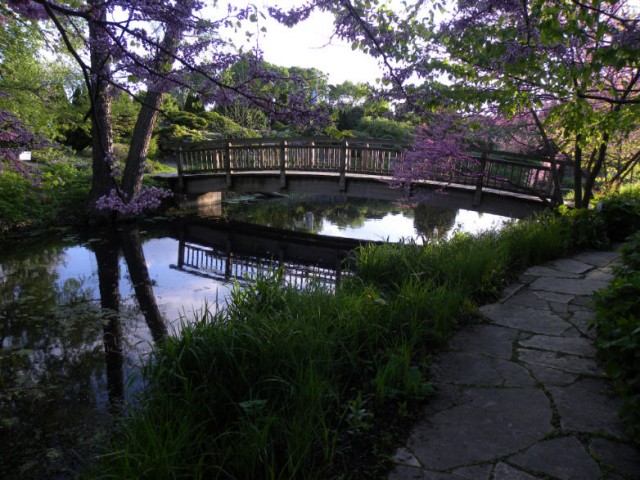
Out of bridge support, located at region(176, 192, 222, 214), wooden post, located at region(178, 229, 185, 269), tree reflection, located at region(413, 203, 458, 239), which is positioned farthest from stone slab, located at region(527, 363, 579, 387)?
bridge support, located at region(176, 192, 222, 214)

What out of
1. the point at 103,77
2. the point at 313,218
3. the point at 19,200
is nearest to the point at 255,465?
the point at 103,77

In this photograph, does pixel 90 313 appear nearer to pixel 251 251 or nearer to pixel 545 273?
pixel 251 251

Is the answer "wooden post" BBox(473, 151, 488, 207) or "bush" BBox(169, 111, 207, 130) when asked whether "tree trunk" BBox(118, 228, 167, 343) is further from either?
"bush" BBox(169, 111, 207, 130)

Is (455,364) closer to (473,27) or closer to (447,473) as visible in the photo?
(447,473)

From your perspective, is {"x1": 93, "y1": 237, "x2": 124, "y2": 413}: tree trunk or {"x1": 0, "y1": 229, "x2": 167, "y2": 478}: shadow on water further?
{"x1": 93, "y1": 237, "x2": 124, "y2": 413}: tree trunk

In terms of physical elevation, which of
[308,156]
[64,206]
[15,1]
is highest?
[15,1]

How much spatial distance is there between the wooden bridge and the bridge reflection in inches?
58.8

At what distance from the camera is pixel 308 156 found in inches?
468

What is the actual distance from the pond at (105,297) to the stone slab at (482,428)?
177 centimetres

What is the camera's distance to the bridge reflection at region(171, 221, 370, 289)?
7.70m

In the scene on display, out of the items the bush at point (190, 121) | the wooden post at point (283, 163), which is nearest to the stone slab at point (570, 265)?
the wooden post at point (283, 163)

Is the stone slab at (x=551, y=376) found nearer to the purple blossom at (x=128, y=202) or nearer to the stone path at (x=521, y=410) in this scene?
the stone path at (x=521, y=410)

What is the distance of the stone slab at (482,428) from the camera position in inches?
75.1

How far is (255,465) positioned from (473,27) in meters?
4.74
